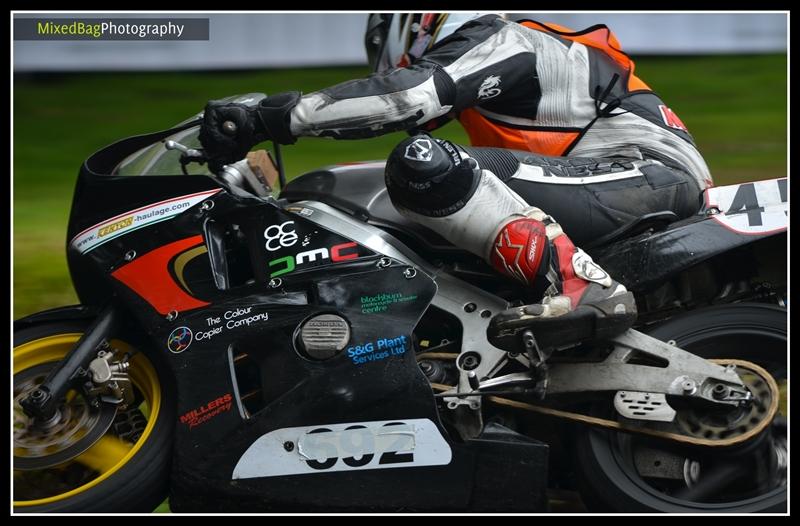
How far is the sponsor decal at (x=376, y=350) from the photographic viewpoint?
3990 millimetres

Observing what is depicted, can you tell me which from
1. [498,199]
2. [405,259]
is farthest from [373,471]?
[498,199]

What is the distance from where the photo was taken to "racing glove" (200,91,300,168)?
405 cm

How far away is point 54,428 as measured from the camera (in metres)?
4.10

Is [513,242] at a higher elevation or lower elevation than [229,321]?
higher

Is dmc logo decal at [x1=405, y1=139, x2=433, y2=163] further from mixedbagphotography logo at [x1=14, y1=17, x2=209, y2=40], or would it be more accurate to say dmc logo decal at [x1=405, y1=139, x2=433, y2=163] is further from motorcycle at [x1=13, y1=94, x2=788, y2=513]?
mixedbagphotography logo at [x1=14, y1=17, x2=209, y2=40]

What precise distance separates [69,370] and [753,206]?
7.64ft

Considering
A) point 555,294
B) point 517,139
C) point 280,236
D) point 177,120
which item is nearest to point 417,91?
point 517,139

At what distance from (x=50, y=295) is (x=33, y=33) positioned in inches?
70.6

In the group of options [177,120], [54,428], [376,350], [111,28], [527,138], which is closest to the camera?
[376,350]

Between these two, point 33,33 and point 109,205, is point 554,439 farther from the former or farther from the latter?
point 33,33

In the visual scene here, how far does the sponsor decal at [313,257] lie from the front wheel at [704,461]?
0.99 metres

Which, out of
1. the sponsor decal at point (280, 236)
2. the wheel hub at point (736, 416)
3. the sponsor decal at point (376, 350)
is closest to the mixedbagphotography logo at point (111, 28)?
the sponsor decal at point (280, 236)

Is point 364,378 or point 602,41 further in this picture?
point 602,41

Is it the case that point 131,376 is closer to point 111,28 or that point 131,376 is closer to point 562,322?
point 111,28
